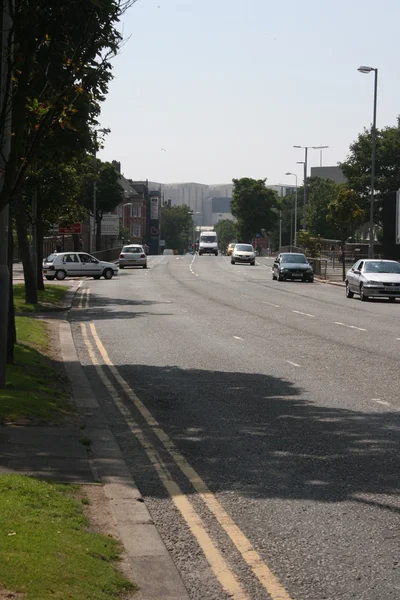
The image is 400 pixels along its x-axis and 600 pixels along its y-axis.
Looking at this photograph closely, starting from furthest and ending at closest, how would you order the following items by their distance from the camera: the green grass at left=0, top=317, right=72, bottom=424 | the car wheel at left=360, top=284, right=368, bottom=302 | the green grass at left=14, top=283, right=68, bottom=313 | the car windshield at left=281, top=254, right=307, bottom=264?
the car windshield at left=281, top=254, right=307, bottom=264 → the car wheel at left=360, top=284, right=368, bottom=302 → the green grass at left=14, top=283, right=68, bottom=313 → the green grass at left=0, top=317, right=72, bottom=424

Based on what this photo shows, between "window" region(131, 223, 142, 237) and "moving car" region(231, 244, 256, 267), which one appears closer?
"moving car" region(231, 244, 256, 267)

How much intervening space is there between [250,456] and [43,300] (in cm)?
2727

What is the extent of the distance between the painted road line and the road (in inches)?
0.7

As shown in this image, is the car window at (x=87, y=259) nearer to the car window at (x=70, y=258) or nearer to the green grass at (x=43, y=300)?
the car window at (x=70, y=258)

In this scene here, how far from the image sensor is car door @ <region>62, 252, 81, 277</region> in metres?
58.8

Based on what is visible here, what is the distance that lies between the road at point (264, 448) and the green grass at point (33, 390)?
26.5 inches

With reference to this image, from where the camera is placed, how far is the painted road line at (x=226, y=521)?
586 cm

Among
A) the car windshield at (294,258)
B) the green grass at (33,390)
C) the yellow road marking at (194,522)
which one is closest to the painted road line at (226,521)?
the yellow road marking at (194,522)

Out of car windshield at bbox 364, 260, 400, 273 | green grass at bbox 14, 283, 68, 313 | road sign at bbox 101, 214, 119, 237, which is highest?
road sign at bbox 101, 214, 119, 237

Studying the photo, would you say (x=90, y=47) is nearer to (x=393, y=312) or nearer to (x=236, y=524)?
(x=236, y=524)

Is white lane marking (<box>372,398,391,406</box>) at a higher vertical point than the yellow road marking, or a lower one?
lower

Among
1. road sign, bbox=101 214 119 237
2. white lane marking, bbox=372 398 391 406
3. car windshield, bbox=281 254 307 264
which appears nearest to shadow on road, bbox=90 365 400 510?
white lane marking, bbox=372 398 391 406

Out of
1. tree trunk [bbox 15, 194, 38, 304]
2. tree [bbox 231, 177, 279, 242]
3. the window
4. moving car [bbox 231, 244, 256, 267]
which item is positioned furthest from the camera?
the window

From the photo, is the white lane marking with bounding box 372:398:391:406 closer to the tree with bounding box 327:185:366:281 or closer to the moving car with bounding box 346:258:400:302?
the moving car with bounding box 346:258:400:302
